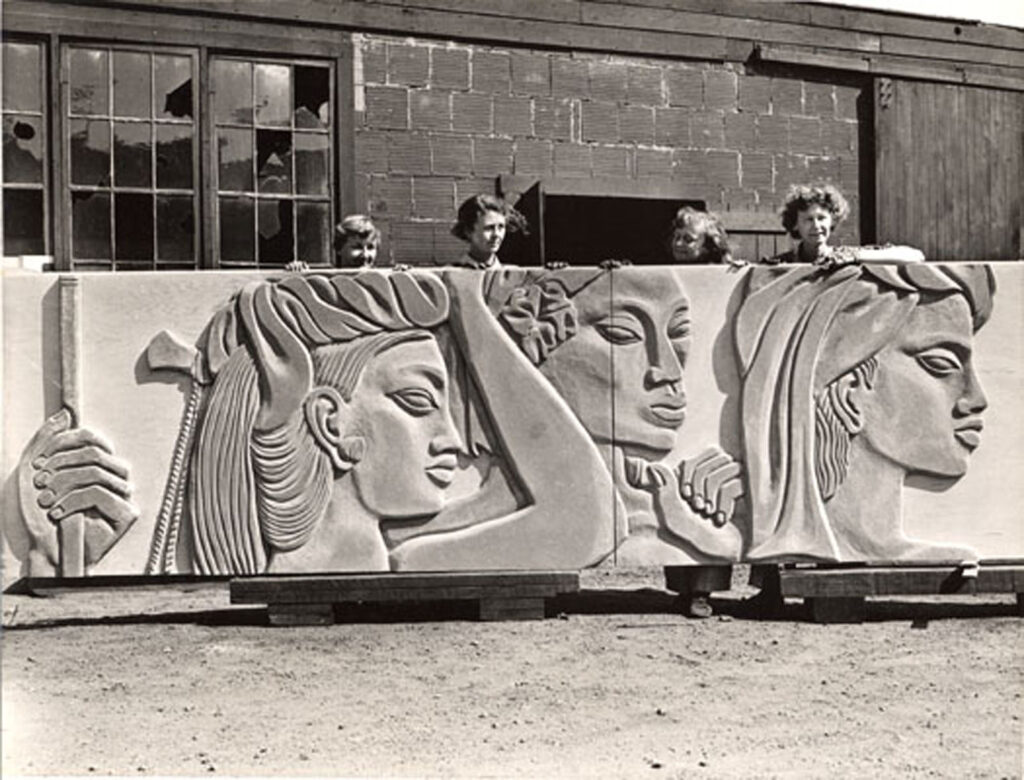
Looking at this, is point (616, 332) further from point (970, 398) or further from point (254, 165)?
point (254, 165)

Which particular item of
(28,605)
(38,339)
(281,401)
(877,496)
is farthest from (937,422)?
(28,605)

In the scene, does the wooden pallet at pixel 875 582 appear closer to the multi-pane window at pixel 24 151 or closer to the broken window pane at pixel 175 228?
the broken window pane at pixel 175 228

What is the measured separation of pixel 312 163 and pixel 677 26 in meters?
2.72

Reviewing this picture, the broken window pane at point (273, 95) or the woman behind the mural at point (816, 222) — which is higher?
the broken window pane at point (273, 95)

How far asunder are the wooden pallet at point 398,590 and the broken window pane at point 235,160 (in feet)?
10.4

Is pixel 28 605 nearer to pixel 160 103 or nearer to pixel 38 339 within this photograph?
pixel 38 339

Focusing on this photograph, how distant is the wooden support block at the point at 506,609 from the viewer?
20.2 ft

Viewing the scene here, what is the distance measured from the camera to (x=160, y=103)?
8.30 m

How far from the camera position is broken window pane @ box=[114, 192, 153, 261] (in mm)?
8242

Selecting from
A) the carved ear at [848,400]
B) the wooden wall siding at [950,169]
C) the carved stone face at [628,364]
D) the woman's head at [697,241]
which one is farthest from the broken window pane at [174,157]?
Answer: the wooden wall siding at [950,169]

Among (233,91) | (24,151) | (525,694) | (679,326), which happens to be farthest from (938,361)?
(24,151)

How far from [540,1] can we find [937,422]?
4.30m

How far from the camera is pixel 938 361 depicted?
6.30 meters

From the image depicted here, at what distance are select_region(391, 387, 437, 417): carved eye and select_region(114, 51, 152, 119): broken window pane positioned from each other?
3.11m
